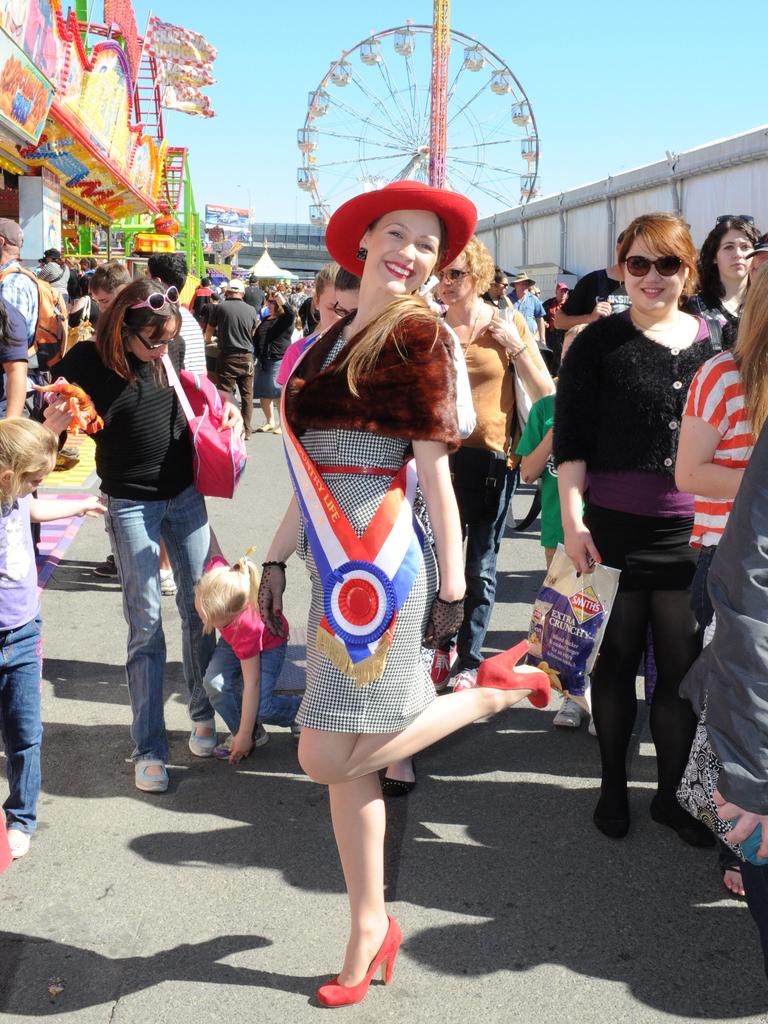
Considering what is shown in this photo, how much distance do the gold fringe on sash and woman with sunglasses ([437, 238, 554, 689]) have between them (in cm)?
185

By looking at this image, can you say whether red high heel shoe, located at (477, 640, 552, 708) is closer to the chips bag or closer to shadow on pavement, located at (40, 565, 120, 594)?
the chips bag

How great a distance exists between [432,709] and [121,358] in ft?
5.66

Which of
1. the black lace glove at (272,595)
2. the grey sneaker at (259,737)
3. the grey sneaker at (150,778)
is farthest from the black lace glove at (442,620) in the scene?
the grey sneaker at (259,737)

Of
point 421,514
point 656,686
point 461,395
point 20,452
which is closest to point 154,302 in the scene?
point 20,452

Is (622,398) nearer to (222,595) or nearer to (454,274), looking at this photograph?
(454,274)

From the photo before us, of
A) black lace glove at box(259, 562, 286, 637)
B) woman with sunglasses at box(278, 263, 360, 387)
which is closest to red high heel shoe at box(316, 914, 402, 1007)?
black lace glove at box(259, 562, 286, 637)

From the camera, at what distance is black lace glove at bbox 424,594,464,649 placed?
2.39 m

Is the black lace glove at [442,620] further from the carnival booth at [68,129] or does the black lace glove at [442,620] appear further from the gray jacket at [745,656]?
the carnival booth at [68,129]

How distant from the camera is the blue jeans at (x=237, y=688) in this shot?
3.78 m

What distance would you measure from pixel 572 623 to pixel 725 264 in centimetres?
214

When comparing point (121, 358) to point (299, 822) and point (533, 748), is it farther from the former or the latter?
point (533, 748)

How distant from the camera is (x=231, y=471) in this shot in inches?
143

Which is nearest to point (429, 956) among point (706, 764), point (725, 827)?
point (706, 764)

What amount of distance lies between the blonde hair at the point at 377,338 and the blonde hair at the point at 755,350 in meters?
0.67
